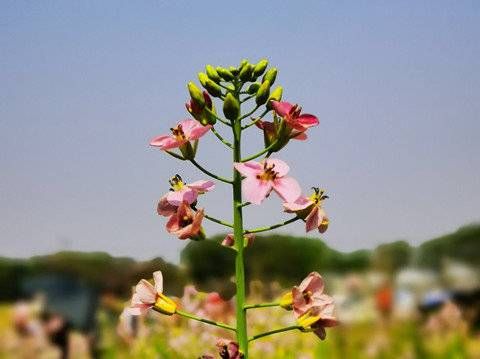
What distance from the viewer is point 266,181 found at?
206cm

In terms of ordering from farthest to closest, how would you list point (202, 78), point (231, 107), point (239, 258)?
point (202, 78), point (231, 107), point (239, 258)

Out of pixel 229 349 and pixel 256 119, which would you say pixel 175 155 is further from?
pixel 229 349

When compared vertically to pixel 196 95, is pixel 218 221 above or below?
below

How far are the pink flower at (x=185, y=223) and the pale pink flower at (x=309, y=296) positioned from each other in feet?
0.88

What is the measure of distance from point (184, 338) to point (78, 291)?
4.32 metres

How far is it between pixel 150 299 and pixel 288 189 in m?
0.42

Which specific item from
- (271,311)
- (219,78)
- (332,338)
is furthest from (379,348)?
(219,78)

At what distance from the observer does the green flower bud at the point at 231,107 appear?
217 cm

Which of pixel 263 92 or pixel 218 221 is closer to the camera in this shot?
pixel 218 221

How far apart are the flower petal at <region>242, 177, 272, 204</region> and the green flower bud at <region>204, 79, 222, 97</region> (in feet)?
1.00

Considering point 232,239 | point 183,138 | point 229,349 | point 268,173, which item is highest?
point 183,138

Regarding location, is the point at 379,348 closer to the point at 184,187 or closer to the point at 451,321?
the point at 451,321

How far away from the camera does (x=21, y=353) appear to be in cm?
463

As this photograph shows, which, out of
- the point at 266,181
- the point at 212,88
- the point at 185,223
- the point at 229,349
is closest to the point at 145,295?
the point at 185,223
